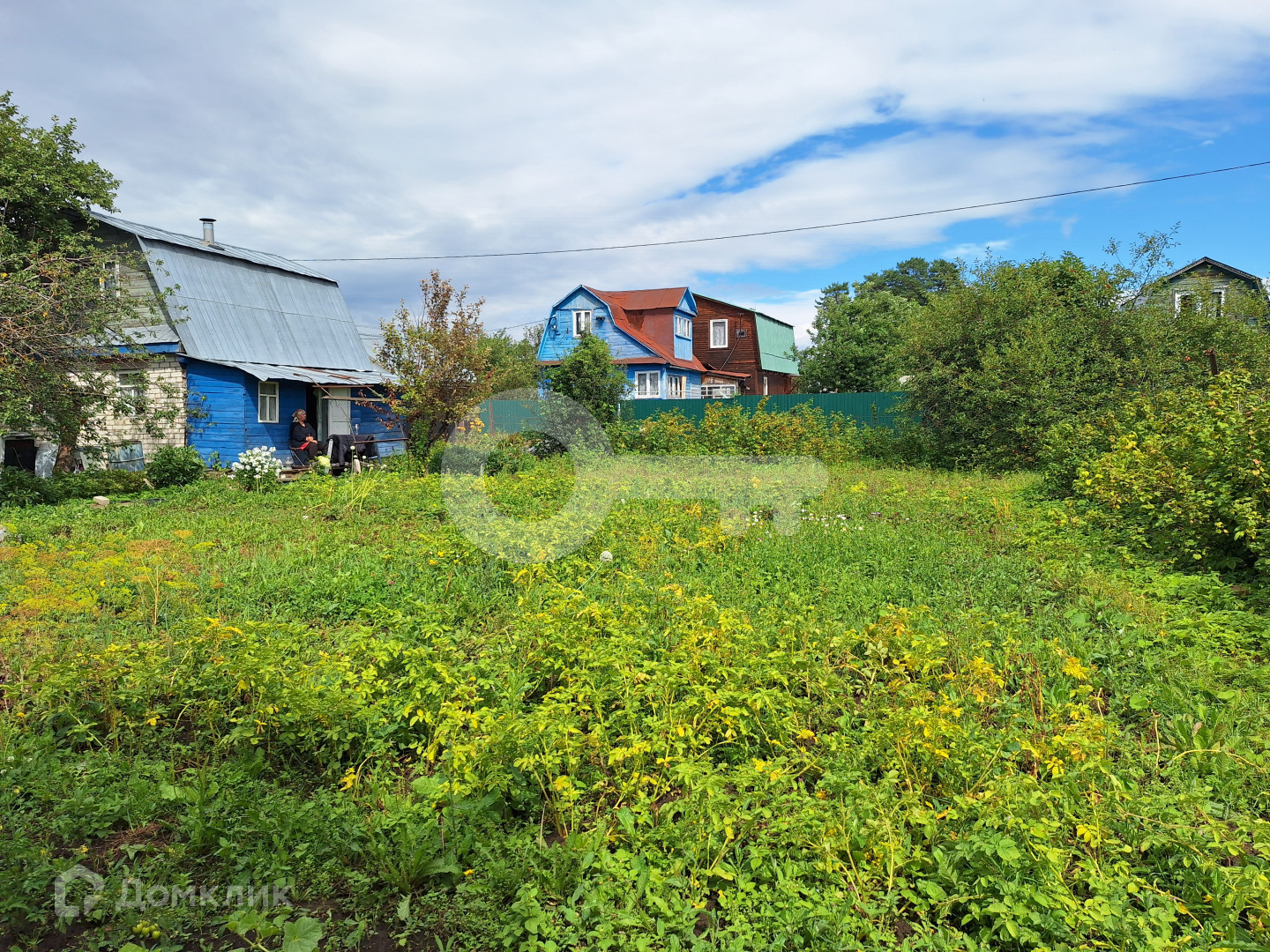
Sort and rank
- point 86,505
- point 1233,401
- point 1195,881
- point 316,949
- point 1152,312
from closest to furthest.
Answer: point 316,949, point 1195,881, point 1233,401, point 86,505, point 1152,312

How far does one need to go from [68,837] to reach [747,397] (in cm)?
1907

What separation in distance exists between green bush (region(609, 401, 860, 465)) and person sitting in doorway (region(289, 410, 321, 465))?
662 cm

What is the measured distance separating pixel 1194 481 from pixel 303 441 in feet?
51.3

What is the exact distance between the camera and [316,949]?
227 centimetres

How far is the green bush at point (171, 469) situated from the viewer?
12.9 metres

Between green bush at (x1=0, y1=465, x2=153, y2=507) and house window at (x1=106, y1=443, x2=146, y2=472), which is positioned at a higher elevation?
house window at (x1=106, y1=443, x2=146, y2=472)

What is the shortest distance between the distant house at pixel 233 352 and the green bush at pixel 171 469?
28.5 inches

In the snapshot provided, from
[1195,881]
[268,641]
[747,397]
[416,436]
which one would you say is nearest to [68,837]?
[268,641]

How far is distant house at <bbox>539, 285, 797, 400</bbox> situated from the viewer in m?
29.4

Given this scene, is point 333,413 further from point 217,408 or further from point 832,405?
point 832,405

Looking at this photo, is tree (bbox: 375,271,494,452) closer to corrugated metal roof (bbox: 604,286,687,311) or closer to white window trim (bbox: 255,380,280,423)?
white window trim (bbox: 255,380,280,423)

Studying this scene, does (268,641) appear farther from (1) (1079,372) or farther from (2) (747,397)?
(2) (747,397)
